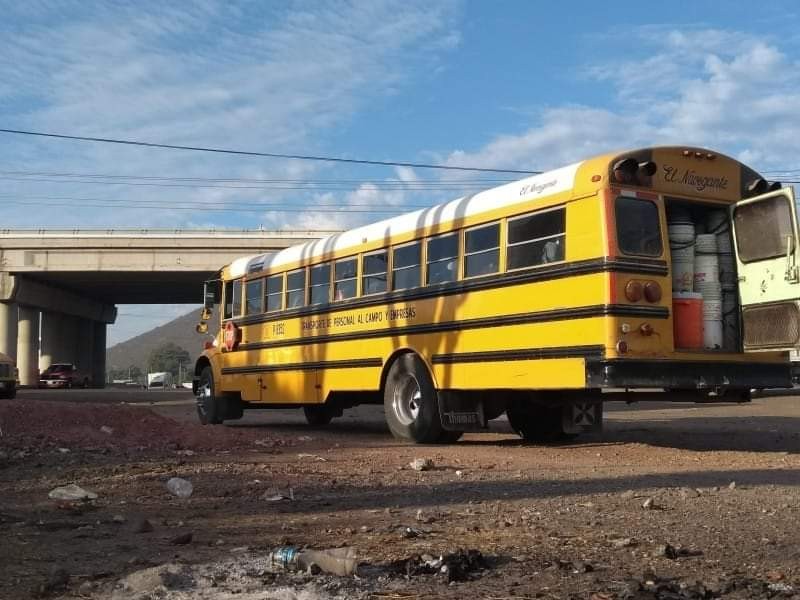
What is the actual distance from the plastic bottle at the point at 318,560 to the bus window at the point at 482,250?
5.65 meters

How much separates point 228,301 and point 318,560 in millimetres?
11464

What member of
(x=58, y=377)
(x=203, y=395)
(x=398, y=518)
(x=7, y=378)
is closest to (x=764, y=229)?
(x=398, y=518)

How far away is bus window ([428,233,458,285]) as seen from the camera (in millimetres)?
10391

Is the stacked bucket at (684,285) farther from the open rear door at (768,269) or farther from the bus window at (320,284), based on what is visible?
the bus window at (320,284)

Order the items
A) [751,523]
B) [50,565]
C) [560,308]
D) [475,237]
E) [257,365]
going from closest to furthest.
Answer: [50,565] → [751,523] → [560,308] → [475,237] → [257,365]

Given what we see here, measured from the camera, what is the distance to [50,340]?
54.9m

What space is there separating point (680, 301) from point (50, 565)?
A: 6.64 meters

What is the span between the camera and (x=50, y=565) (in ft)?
15.2

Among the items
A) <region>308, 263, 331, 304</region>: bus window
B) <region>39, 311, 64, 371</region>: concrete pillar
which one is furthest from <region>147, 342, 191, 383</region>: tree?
<region>308, 263, 331, 304</region>: bus window

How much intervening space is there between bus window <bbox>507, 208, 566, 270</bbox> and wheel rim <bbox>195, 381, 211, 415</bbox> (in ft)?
25.8

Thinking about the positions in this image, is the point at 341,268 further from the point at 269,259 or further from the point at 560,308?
the point at 560,308

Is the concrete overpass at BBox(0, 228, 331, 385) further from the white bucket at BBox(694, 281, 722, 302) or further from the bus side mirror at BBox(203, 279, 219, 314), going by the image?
the white bucket at BBox(694, 281, 722, 302)

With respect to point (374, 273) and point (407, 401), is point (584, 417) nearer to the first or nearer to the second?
point (407, 401)

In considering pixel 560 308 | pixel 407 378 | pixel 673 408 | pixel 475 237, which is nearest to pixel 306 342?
pixel 407 378
